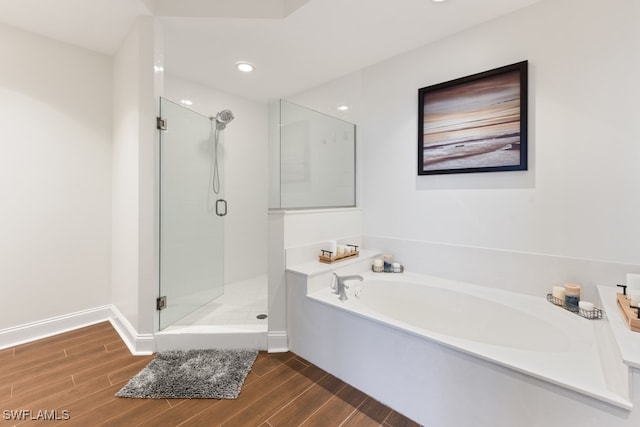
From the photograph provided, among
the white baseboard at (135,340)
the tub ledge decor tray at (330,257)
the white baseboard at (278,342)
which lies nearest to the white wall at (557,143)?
the tub ledge decor tray at (330,257)

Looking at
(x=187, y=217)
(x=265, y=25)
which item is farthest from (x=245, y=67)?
(x=187, y=217)

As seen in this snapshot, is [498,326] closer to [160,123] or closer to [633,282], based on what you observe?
[633,282]

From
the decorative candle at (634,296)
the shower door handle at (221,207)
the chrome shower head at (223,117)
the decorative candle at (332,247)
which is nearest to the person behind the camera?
the decorative candle at (634,296)

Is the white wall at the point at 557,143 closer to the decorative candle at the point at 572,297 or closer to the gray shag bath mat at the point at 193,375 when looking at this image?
the decorative candle at the point at 572,297

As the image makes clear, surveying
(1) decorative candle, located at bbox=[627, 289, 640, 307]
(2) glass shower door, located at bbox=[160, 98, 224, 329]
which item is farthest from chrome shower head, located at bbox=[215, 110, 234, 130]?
(1) decorative candle, located at bbox=[627, 289, 640, 307]

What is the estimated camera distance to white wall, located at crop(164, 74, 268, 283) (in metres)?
3.18

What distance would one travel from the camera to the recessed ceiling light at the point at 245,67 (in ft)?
8.54

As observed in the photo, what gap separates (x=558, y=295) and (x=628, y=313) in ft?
1.76

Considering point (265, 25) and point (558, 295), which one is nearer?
point (558, 295)

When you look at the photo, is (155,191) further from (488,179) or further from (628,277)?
(628,277)

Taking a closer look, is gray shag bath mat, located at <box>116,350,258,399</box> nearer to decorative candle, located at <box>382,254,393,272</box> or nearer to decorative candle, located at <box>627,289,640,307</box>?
decorative candle, located at <box>382,254,393,272</box>

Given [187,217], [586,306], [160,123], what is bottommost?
[586,306]

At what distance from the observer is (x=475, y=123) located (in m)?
2.06

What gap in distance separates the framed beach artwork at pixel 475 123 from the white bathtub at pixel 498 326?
932 mm
